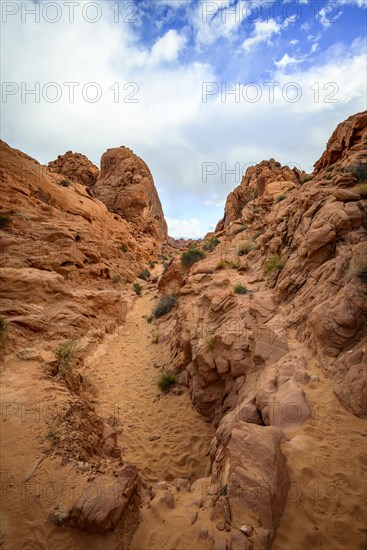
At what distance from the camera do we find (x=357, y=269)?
548cm

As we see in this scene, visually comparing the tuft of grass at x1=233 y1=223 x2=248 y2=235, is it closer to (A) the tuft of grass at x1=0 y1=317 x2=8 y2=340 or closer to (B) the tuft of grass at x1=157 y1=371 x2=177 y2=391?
(B) the tuft of grass at x1=157 y1=371 x2=177 y2=391

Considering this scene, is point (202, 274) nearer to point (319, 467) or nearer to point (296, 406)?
point (296, 406)

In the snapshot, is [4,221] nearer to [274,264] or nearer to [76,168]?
[274,264]

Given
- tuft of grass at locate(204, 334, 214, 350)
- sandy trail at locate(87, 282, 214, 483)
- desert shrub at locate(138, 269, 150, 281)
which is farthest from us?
desert shrub at locate(138, 269, 150, 281)

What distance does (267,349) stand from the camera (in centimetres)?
632

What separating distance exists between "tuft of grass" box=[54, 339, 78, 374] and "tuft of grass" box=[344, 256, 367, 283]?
7191 millimetres

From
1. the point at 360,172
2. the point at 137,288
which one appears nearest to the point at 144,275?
the point at 137,288

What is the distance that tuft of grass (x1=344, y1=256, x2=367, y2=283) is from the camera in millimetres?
5319

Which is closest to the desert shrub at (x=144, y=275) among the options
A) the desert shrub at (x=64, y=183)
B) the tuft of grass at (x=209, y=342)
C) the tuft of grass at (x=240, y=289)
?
the desert shrub at (x=64, y=183)

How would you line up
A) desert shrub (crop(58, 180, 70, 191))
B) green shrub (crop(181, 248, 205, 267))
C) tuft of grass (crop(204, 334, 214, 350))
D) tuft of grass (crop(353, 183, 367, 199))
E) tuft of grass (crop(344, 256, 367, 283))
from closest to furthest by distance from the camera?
tuft of grass (crop(344, 256, 367, 283))
tuft of grass (crop(204, 334, 214, 350))
tuft of grass (crop(353, 183, 367, 199))
green shrub (crop(181, 248, 205, 267))
desert shrub (crop(58, 180, 70, 191))

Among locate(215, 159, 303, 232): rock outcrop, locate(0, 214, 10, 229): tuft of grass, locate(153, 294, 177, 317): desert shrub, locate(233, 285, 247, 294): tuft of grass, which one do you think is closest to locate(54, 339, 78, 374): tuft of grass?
locate(153, 294, 177, 317): desert shrub

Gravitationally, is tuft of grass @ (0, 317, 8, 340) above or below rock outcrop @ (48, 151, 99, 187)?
below

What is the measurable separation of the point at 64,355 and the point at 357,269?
7.70 metres

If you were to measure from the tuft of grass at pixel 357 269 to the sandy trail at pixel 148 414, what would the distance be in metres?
4.88
